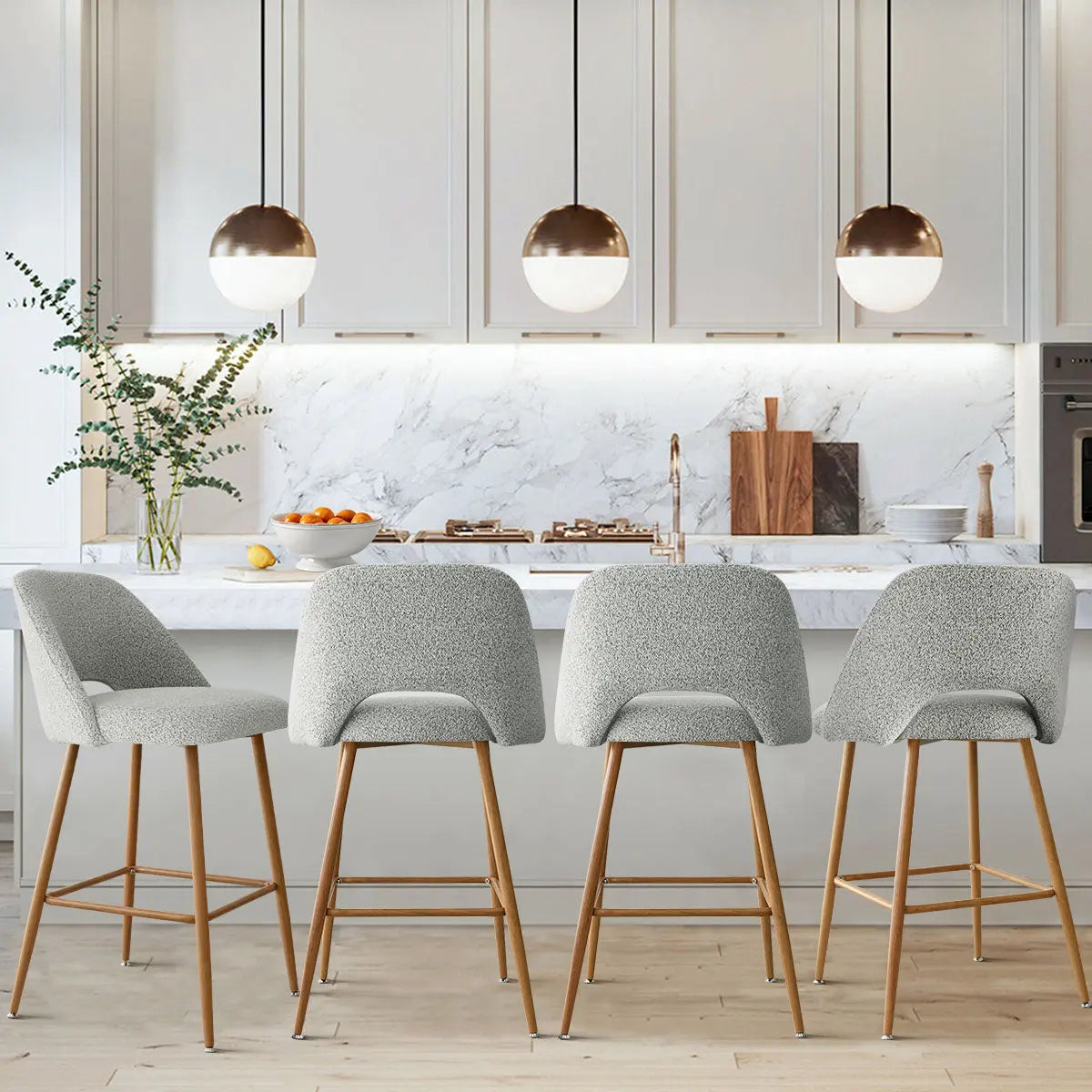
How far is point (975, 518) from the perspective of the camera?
515cm

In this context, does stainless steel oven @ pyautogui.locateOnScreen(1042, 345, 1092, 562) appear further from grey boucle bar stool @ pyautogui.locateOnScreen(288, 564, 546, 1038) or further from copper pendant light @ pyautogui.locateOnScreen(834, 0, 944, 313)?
grey boucle bar stool @ pyautogui.locateOnScreen(288, 564, 546, 1038)

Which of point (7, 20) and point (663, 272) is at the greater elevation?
point (7, 20)

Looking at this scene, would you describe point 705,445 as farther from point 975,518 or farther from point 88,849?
point 88,849

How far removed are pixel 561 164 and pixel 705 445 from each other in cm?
111

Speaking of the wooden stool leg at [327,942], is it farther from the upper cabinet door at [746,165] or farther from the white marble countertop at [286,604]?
the upper cabinet door at [746,165]

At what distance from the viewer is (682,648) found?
8.63 ft

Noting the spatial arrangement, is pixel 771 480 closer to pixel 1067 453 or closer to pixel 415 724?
pixel 1067 453

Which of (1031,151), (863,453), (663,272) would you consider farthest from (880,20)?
(863,453)

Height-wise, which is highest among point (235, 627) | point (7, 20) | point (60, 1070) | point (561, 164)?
point (7, 20)

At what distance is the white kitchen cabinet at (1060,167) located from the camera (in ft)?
15.3

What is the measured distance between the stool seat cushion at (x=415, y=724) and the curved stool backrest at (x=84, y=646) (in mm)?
517

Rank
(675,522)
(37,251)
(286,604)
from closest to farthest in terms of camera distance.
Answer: (286,604) → (675,522) → (37,251)

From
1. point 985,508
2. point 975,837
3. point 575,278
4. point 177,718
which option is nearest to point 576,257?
point 575,278

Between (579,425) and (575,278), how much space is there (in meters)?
1.93
